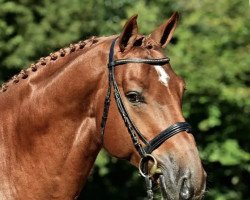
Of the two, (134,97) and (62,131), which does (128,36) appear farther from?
(62,131)

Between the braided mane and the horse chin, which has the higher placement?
the braided mane

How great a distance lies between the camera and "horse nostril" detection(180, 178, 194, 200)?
325 centimetres

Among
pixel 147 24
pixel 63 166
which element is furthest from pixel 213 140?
pixel 63 166

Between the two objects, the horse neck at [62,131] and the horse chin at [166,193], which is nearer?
the horse chin at [166,193]

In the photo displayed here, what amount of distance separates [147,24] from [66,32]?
1221 millimetres

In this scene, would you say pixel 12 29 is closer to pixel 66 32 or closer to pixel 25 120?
pixel 66 32

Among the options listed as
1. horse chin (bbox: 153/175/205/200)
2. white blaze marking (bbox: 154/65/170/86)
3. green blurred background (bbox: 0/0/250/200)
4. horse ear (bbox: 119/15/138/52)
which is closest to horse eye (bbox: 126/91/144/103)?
white blaze marking (bbox: 154/65/170/86)

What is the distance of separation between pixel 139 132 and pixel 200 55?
14.1 feet

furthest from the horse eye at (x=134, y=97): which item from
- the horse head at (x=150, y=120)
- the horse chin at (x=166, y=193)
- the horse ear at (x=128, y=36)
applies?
the horse chin at (x=166, y=193)

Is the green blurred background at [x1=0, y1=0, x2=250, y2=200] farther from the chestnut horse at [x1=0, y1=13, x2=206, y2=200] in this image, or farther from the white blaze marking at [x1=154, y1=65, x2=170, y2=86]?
the white blaze marking at [x1=154, y1=65, x2=170, y2=86]

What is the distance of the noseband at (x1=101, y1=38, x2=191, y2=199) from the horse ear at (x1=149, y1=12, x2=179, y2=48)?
0.29 metres

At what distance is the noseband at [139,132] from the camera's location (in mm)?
3338

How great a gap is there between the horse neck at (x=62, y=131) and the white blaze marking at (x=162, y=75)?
33 centimetres

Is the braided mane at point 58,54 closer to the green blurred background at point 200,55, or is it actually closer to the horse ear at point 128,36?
the horse ear at point 128,36
